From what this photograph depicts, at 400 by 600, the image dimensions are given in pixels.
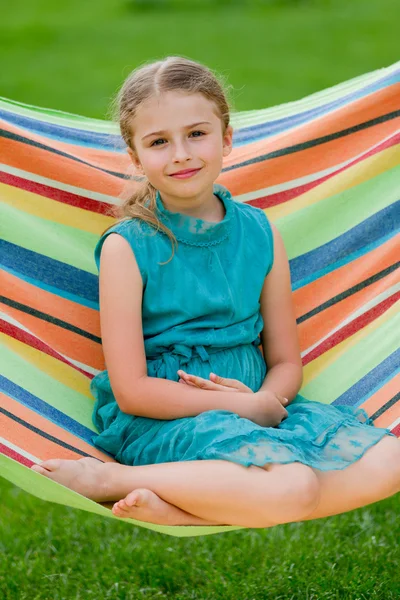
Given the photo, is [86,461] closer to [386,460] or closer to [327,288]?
[386,460]

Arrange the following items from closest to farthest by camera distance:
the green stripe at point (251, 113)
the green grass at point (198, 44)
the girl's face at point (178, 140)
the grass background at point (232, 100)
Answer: the girl's face at point (178, 140) < the grass background at point (232, 100) < the green stripe at point (251, 113) < the green grass at point (198, 44)

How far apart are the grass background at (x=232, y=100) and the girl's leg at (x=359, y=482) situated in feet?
2.22

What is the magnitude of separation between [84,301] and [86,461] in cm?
53

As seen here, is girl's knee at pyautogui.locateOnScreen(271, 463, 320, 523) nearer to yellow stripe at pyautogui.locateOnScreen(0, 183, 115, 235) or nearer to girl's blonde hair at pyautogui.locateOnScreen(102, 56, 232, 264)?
girl's blonde hair at pyautogui.locateOnScreen(102, 56, 232, 264)

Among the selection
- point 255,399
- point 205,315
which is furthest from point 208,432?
point 205,315

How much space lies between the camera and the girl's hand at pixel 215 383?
212 cm

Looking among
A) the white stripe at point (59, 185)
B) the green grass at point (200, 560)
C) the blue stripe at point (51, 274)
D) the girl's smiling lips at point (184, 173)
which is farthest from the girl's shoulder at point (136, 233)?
the green grass at point (200, 560)

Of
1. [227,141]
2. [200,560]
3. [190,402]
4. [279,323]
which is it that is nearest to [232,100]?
[227,141]

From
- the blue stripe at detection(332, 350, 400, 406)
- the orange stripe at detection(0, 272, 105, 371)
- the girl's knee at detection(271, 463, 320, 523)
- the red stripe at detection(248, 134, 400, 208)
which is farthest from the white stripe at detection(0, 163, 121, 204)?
the girl's knee at detection(271, 463, 320, 523)

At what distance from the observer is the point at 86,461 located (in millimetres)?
2053

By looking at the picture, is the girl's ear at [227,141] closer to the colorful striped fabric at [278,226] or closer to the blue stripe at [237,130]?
the colorful striped fabric at [278,226]

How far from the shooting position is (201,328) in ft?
7.38

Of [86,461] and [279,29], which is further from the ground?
[279,29]

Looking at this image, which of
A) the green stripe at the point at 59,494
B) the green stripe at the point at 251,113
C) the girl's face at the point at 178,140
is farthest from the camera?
the green stripe at the point at 251,113
